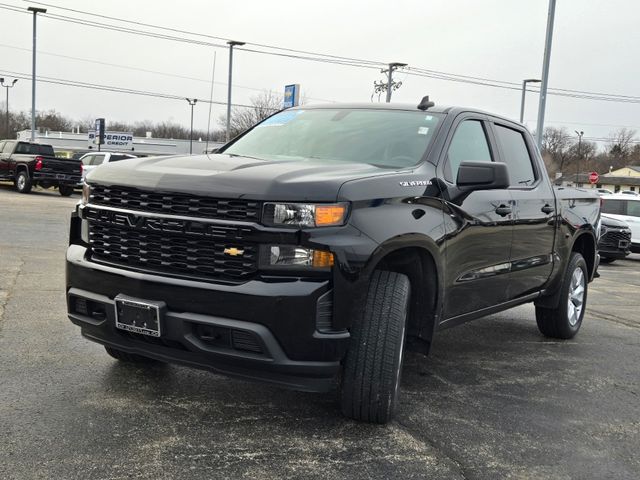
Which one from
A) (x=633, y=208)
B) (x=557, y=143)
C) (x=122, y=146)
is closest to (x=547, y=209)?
(x=633, y=208)

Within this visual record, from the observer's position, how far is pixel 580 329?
6.66 m

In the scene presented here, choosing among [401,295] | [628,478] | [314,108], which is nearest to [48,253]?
[314,108]

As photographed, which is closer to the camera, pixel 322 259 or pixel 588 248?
pixel 322 259

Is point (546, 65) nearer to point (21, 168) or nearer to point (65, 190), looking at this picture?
point (65, 190)

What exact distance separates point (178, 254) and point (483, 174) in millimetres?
1830

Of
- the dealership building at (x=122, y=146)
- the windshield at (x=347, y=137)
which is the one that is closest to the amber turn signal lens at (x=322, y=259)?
the windshield at (x=347, y=137)

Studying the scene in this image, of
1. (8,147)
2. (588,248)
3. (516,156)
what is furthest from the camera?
(8,147)

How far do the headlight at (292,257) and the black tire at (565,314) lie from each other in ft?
11.6

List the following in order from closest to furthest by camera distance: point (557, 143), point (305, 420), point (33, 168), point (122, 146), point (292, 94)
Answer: point (305, 420), point (33, 168), point (292, 94), point (122, 146), point (557, 143)

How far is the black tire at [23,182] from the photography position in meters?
23.1

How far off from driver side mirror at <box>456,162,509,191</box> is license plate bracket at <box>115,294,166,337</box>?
6.30 ft

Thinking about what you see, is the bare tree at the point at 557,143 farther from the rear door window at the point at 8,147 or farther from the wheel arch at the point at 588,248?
the wheel arch at the point at 588,248

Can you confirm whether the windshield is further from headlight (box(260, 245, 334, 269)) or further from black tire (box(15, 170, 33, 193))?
black tire (box(15, 170, 33, 193))

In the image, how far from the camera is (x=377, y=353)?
3285 mm
